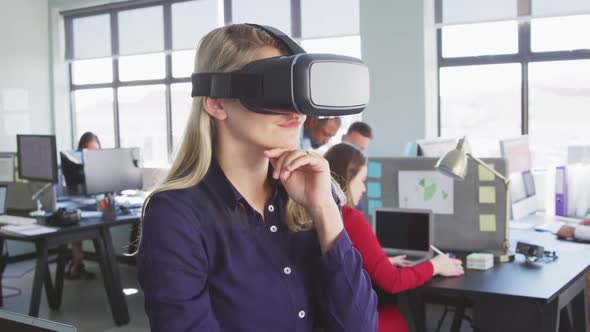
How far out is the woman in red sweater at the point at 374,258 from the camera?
2152 millimetres

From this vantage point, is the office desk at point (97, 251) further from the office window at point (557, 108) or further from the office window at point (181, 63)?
the office window at point (557, 108)

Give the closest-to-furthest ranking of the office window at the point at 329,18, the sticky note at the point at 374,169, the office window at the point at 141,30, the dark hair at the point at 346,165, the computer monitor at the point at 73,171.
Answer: the dark hair at the point at 346,165 < the sticky note at the point at 374,169 < the computer monitor at the point at 73,171 < the office window at the point at 329,18 < the office window at the point at 141,30

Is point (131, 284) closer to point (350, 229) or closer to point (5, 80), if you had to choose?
point (5, 80)

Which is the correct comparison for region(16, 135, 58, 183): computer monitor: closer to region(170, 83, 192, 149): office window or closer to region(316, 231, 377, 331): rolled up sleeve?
region(170, 83, 192, 149): office window

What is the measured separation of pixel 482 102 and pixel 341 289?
3989 mm

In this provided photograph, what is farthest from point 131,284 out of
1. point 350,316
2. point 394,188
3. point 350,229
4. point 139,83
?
point 350,316

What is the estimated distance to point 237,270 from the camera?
98 cm

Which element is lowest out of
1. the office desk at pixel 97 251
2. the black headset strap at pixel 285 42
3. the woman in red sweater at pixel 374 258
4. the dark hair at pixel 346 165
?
the office desk at pixel 97 251

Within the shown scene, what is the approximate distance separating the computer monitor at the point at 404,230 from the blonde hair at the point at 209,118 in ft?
5.01

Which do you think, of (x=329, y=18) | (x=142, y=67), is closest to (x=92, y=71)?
(x=142, y=67)

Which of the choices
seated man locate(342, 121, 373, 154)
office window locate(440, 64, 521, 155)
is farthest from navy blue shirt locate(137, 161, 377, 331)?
office window locate(440, 64, 521, 155)

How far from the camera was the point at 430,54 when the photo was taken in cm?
471

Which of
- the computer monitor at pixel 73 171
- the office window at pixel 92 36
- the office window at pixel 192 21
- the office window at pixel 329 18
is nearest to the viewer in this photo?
the computer monitor at pixel 73 171

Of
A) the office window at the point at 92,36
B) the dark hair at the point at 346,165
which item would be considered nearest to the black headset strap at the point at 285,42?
the dark hair at the point at 346,165
